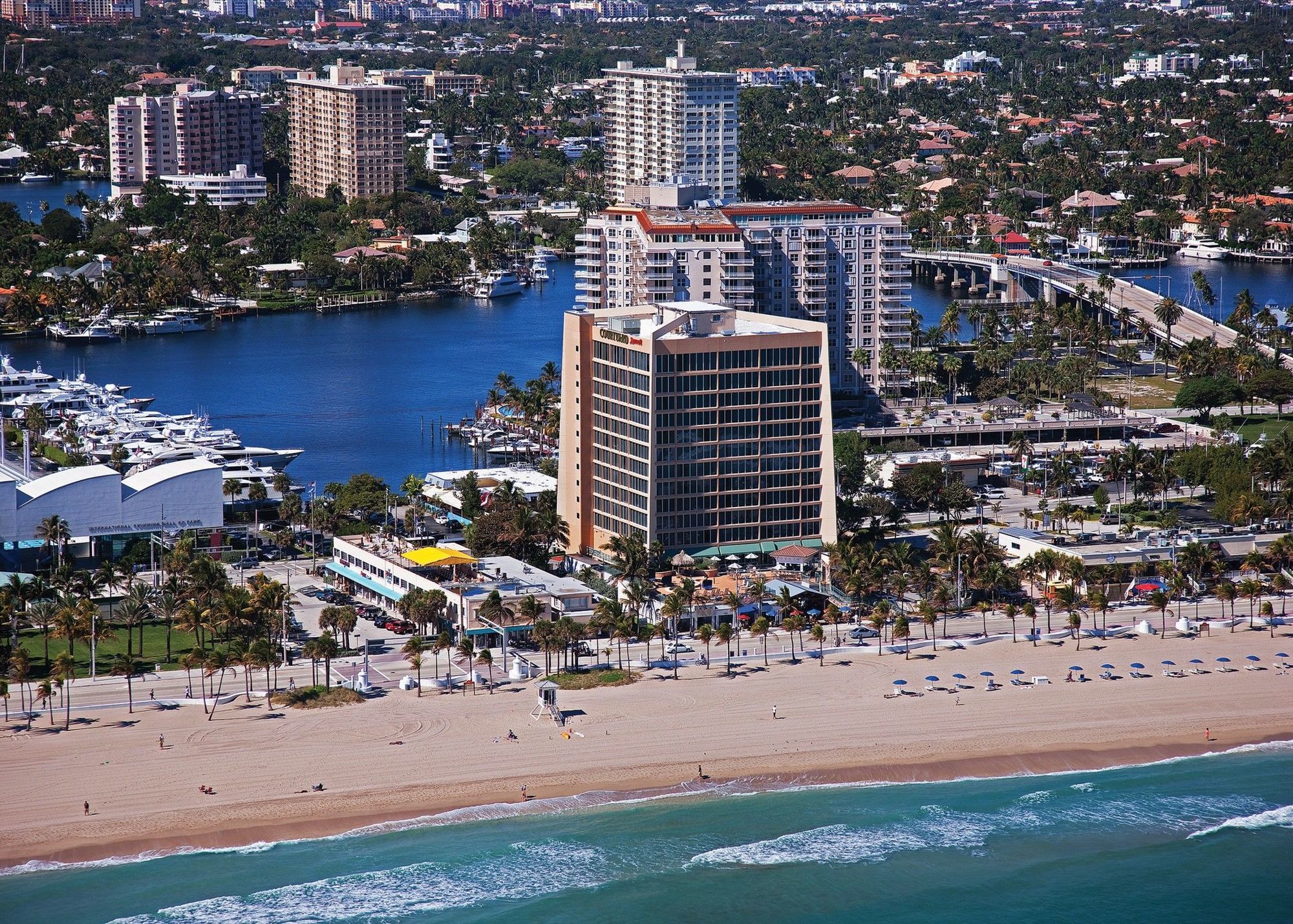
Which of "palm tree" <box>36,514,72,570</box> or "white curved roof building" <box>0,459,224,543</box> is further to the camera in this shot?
"white curved roof building" <box>0,459,224,543</box>

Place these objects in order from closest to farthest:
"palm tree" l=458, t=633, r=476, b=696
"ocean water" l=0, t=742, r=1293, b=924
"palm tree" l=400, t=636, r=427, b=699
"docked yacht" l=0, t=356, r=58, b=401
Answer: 1. "ocean water" l=0, t=742, r=1293, b=924
2. "palm tree" l=458, t=633, r=476, b=696
3. "palm tree" l=400, t=636, r=427, b=699
4. "docked yacht" l=0, t=356, r=58, b=401

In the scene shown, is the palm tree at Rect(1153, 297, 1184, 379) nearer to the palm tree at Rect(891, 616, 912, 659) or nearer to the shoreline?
the palm tree at Rect(891, 616, 912, 659)

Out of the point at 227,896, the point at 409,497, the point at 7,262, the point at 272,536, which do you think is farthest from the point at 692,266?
the point at 7,262

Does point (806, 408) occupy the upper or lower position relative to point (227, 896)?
upper

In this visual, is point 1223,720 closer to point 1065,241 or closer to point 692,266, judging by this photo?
point 692,266

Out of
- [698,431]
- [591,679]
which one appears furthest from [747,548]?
[591,679]

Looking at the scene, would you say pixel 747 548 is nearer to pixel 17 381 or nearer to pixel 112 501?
pixel 112 501

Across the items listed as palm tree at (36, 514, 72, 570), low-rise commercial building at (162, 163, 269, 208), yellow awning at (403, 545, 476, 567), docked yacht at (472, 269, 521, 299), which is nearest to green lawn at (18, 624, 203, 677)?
palm tree at (36, 514, 72, 570)
